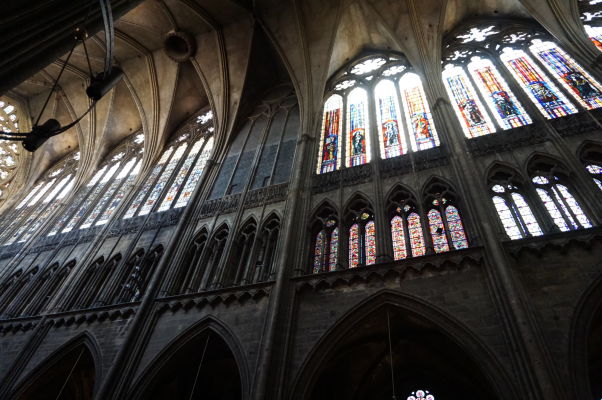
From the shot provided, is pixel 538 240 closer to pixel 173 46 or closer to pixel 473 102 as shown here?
pixel 473 102

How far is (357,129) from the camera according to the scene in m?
13.0

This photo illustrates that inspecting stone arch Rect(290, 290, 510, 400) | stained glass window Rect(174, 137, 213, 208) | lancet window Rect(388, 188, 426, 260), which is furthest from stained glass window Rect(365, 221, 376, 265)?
stained glass window Rect(174, 137, 213, 208)

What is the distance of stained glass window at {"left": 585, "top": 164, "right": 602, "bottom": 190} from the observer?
8.08m

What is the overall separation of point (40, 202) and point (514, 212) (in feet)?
63.5

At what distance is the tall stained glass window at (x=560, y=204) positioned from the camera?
7539 mm

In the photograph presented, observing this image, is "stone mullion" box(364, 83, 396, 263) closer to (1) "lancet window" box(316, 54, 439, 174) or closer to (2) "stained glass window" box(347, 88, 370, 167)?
(1) "lancet window" box(316, 54, 439, 174)

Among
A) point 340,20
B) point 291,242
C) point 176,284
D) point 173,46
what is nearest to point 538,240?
point 291,242

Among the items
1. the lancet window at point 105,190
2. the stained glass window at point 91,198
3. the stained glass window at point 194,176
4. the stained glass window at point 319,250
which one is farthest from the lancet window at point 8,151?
the stained glass window at point 319,250

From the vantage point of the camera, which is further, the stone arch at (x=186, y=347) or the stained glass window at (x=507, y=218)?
the stone arch at (x=186, y=347)

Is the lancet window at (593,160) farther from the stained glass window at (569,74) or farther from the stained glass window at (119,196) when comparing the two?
the stained glass window at (119,196)

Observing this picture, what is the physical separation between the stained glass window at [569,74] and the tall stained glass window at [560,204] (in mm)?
2593

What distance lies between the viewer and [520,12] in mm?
14039

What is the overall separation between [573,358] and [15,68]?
968 cm

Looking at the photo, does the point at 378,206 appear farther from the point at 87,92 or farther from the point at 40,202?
the point at 40,202
